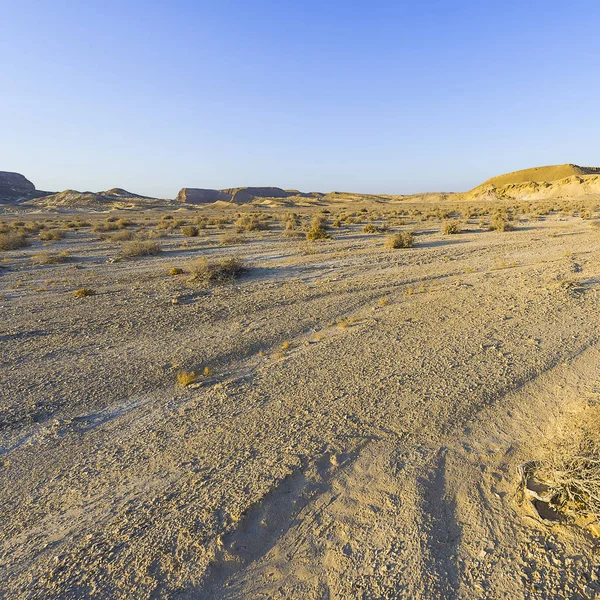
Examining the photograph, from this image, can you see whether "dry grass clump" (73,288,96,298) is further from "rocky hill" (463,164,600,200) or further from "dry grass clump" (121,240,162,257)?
"rocky hill" (463,164,600,200)

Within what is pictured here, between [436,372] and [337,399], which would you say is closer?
[337,399]

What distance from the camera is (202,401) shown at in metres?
5.70

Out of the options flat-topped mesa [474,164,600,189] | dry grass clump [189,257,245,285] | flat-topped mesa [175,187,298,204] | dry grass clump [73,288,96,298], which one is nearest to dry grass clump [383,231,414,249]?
dry grass clump [189,257,245,285]

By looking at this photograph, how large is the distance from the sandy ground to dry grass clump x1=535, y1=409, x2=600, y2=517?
0.27 m

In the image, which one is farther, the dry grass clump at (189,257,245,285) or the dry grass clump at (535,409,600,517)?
the dry grass clump at (189,257,245,285)

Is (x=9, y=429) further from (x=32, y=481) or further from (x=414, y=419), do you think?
(x=414, y=419)

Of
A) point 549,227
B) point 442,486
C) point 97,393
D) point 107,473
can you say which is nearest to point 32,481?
point 107,473

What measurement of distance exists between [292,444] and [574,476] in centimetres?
279

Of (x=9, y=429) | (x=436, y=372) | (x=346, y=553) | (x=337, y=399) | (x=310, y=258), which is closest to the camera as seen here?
(x=346, y=553)

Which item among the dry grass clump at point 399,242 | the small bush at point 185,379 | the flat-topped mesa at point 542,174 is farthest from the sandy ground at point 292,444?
the flat-topped mesa at point 542,174

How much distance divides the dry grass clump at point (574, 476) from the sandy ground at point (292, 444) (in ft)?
0.89

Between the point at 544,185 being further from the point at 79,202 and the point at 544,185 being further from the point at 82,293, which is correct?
the point at 82,293

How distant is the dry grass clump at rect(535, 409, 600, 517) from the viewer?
11.2 ft

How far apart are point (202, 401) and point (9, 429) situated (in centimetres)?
242
